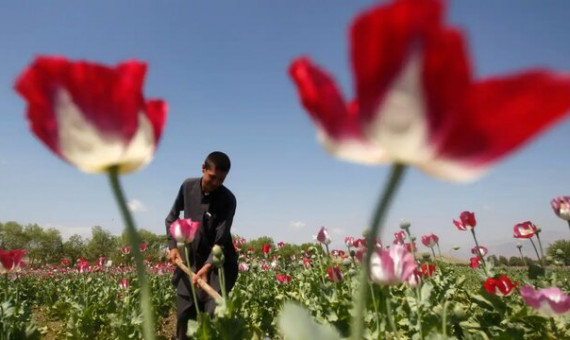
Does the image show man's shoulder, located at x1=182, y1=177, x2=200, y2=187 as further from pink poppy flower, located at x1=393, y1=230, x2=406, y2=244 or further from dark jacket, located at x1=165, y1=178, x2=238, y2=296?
pink poppy flower, located at x1=393, y1=230, x2=406, y2=244

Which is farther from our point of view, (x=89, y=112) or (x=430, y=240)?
(x=430, y=240)

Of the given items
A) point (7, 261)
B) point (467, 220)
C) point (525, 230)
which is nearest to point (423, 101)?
point (467, 220)

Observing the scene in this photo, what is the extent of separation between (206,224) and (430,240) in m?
3.30

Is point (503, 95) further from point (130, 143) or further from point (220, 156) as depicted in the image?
point (220, 156)

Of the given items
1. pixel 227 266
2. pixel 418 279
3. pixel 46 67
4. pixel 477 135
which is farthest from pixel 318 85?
pixel 227 266

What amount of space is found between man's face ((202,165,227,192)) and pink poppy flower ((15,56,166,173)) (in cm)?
369

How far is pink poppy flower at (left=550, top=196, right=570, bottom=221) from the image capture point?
3.82 m

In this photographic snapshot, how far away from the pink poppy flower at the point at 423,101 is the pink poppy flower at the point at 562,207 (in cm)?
422

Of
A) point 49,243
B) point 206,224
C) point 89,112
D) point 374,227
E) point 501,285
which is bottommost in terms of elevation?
point 501,285

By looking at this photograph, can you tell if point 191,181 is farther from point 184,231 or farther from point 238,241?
point 238,241

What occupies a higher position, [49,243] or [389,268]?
[49,243]

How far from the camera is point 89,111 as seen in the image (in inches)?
23.5

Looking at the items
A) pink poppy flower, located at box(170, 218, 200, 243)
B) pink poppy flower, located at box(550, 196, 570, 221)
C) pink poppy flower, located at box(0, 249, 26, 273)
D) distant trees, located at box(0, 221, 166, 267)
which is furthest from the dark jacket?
distant trees, located at box(0, 221, 166, 267)

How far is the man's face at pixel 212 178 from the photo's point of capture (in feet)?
14.0
